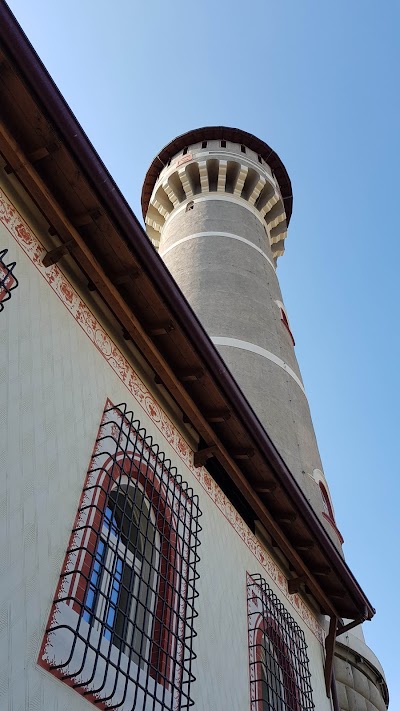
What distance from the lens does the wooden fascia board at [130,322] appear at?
4418 millimetres

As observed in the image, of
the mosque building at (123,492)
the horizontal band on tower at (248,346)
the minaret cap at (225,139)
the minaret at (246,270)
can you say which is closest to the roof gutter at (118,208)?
the mosque building at (123,492)

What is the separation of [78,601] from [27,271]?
80.6 inches

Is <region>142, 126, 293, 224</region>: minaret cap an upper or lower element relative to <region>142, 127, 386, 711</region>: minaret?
upper

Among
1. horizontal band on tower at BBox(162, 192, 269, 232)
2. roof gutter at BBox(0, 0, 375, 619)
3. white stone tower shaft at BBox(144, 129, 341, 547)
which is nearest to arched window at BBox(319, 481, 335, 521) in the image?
white stone tower shaft at BBox(144, 129, 341, 547)

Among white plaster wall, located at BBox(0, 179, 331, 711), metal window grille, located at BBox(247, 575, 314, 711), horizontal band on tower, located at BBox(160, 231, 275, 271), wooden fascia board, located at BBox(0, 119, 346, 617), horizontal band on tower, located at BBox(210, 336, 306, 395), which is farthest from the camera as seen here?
horizontal band on tower, located at BBox(160, 231, 275, 271)

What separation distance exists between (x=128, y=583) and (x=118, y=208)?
8.46 feet

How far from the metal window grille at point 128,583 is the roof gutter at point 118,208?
942mm

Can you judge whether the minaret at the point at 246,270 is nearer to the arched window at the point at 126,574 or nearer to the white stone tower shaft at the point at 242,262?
the white stone tower shaft at the point at 242,262

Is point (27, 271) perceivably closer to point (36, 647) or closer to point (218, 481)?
point (36, 647)

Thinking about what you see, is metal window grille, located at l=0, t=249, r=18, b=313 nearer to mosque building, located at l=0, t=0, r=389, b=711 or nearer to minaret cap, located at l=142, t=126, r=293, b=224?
mosque building, located at l=0, t=0, r=389, b=711

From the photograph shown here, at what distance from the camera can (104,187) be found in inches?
183

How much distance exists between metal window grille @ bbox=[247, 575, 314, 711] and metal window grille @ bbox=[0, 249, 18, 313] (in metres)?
3.58

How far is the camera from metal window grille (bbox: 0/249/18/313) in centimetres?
381

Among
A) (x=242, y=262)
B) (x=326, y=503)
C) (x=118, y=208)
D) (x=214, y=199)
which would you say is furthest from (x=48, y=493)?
(x=214, y=199)
